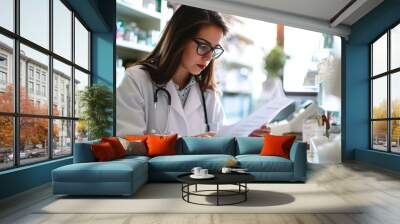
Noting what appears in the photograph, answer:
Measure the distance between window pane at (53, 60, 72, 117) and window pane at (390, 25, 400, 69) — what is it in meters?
6.35

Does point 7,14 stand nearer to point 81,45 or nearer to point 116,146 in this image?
point 116,146

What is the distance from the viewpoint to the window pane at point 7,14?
454 centimetres

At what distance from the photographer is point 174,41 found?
7.90 meters

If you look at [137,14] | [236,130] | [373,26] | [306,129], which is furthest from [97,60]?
[373,26]

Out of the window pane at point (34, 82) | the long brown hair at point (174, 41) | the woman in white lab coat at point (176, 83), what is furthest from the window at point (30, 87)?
the long brown hair at point (174, 41)

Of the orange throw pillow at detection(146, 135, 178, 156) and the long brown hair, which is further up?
the long brown hair

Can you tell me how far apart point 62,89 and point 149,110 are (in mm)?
1777

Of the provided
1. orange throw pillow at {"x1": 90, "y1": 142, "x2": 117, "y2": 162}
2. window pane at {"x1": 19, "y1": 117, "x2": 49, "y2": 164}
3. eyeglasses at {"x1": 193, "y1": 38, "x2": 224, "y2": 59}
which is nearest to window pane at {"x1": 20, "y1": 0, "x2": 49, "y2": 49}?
window pane at {"x1": 19, "y1": 117, "x2": 49, "y2": 164}

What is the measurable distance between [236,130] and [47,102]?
13.5ft

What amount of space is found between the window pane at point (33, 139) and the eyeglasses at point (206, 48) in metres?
3.42

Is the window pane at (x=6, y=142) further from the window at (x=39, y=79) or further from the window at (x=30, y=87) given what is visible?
the window at (x=30, y=87)

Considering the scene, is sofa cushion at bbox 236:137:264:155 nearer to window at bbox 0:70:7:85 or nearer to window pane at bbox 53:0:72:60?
window pane at bbox 53:0:72:60

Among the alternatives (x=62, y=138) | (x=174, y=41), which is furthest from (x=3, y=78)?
(x=174, y=41)

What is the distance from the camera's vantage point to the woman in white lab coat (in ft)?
25.2
